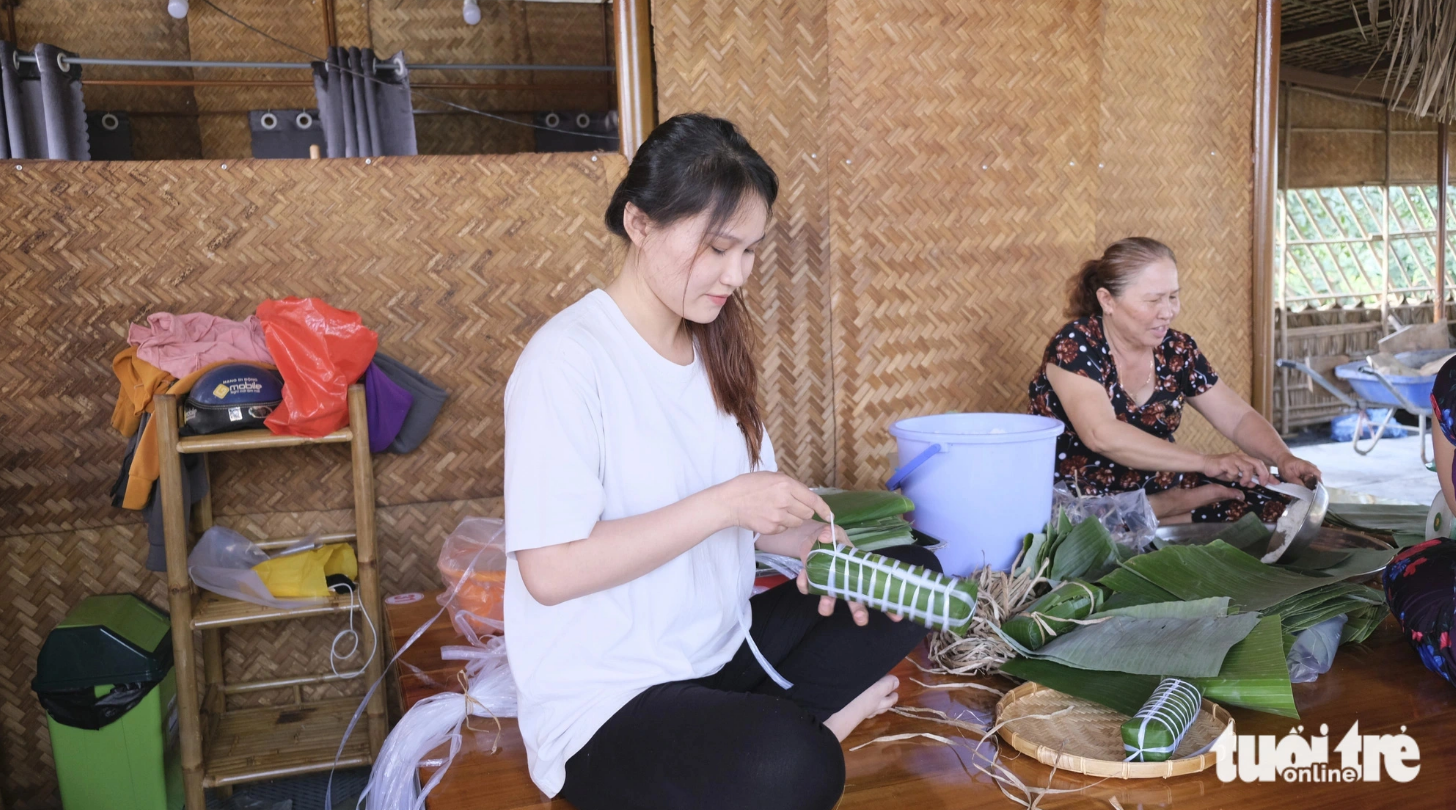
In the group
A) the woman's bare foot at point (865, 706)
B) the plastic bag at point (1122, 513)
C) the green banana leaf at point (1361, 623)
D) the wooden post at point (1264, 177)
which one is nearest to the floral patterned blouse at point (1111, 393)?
the plastic bag at point (1122, 513)

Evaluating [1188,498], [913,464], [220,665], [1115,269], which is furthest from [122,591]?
[1188,498]

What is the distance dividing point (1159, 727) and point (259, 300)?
254cm

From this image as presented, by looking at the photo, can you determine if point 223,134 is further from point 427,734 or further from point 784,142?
point 427,734

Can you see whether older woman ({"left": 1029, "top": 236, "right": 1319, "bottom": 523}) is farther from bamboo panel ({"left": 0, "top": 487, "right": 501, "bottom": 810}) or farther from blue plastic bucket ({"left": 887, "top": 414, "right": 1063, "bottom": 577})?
bamboo panel ({"left": 0, "top": 487, "right": 501, "bottom": 810})

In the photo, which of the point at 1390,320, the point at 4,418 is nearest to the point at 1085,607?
the point at 4,418

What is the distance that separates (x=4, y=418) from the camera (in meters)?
2.73

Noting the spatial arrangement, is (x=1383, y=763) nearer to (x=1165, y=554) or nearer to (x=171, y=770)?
(x=1165, y=554)

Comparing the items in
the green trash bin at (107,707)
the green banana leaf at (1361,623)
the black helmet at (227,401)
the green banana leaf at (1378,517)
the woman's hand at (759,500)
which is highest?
the black helmet at (227,401)

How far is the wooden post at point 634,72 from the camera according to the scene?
9.87 feet

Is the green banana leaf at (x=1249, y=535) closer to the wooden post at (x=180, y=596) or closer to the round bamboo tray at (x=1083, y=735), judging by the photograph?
the round bamboo tray at (x=1083, y=735)

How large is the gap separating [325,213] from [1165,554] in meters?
2.40

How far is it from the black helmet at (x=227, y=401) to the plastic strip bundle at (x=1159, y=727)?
7.00 ft

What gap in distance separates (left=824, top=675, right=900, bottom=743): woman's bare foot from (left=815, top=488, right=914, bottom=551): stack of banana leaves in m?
0.26

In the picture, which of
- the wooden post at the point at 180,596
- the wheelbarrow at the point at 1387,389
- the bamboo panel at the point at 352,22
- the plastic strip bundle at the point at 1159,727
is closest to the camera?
the plastic strip bundle at the point at 1159,727
